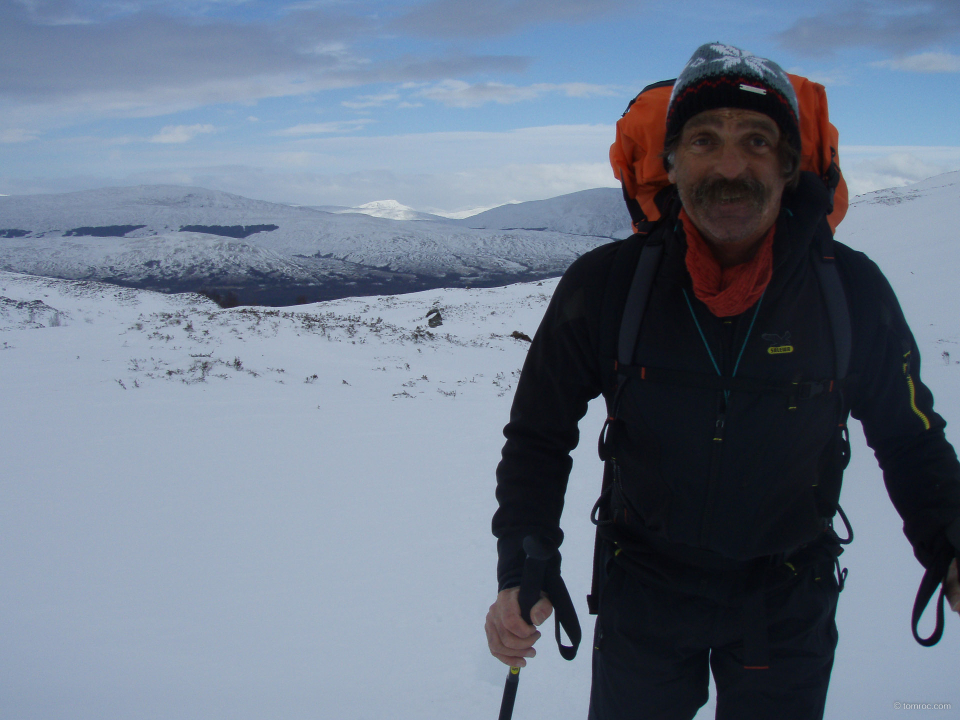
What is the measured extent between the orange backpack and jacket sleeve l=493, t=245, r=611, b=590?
1.06ft

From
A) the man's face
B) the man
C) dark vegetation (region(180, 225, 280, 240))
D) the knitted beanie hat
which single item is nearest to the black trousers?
the man

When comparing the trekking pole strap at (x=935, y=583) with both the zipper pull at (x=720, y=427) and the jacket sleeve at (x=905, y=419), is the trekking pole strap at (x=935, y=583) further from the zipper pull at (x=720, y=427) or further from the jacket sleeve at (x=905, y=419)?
the zipper pull at (x=720, y=427)

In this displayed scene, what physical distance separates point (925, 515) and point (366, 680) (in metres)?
2.70

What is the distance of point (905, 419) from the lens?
5.64 feet

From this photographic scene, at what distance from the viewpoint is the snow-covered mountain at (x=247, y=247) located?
56406 millimetres

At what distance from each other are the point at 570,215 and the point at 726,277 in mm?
142558

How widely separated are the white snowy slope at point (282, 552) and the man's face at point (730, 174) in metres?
2.55

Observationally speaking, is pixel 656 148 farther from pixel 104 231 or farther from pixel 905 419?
pixel 104 231

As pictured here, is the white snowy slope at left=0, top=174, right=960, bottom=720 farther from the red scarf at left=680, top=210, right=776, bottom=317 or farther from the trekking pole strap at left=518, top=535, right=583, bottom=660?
the red scarf at left=680, top=210, right=776, bottom=317

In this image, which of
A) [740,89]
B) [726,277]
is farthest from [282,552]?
[740,89]

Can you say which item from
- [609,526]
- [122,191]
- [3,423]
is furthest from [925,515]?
[122,191]

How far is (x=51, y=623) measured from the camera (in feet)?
11.1

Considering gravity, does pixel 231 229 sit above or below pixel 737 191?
above

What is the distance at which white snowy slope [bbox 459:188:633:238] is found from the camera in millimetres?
129625
